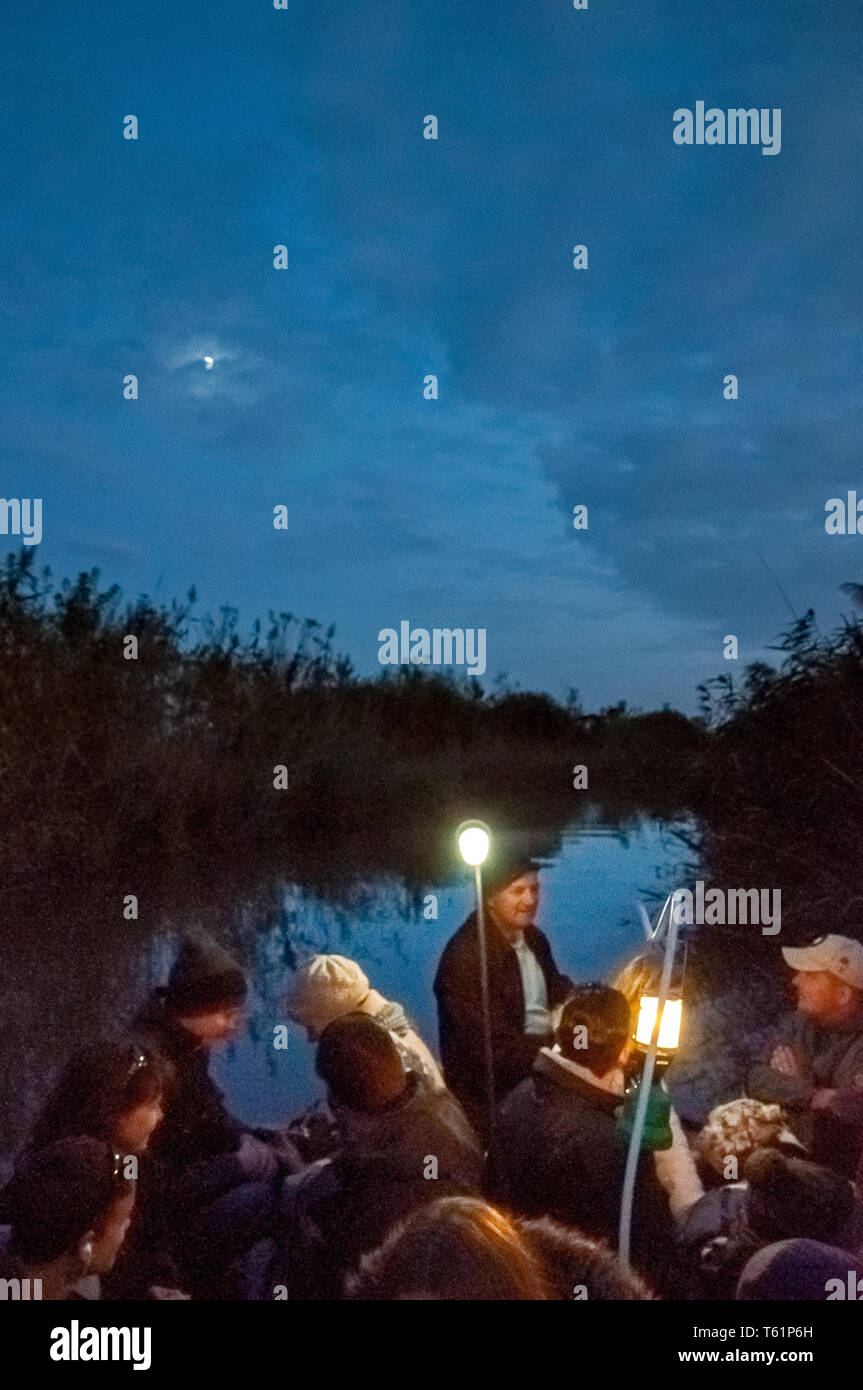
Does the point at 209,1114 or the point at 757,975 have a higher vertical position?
the point at 757,975

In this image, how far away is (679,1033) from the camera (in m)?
2.92

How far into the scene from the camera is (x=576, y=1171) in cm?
287

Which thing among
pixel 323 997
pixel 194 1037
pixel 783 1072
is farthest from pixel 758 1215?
pixel 194 1037

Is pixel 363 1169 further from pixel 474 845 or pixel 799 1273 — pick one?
pixel 799 1273

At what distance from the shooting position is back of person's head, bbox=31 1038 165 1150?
2885 mm

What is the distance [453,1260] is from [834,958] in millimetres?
1151

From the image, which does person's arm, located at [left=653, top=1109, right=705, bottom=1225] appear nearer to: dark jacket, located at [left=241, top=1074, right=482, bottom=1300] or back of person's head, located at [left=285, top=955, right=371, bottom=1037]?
dark jacket, located at [left=241, top=1074, right=482, bottom=1300]

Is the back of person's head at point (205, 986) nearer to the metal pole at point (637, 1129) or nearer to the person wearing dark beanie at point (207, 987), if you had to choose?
the person wearing dark beanie at point (207, 987)

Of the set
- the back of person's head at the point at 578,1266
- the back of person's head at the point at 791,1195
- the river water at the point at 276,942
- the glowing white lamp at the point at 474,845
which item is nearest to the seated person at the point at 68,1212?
the river water at the point at 276,942

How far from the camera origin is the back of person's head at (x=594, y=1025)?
2.93m

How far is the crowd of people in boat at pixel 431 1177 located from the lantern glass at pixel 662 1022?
0.33 ft
